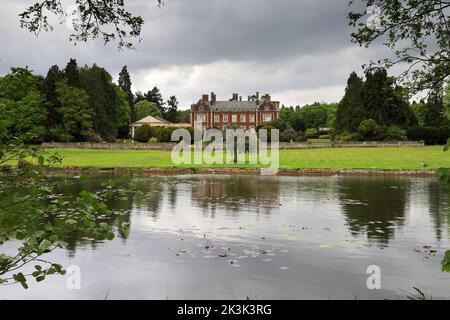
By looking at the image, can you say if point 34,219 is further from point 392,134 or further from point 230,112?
point 230,112

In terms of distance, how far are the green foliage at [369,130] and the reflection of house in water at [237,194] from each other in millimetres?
43644

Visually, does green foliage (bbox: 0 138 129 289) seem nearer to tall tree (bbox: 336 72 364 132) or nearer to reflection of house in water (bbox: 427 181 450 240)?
reflection of house in water (bbox: 427 181 450 240)

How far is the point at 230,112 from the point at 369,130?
176 feet

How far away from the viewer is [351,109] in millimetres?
80188

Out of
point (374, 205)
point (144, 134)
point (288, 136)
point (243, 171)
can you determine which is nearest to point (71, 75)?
point (144, 134)

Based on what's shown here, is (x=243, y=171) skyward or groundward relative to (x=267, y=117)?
groundward

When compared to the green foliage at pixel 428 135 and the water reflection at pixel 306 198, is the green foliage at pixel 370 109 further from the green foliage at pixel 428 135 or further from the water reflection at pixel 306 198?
the water reflection at pixel 306 198

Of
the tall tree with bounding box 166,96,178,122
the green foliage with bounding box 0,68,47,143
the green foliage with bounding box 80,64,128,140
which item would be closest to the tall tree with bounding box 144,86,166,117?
the tall tree with bounding box 166,96,178,122

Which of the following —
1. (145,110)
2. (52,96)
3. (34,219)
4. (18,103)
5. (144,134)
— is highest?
(145,110)

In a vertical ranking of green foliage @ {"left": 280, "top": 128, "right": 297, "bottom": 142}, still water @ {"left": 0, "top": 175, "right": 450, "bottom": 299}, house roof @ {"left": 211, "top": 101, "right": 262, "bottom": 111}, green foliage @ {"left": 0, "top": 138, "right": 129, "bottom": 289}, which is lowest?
still water @ {"left": 0, "top": 175, "right": 450, "bottom": 299}

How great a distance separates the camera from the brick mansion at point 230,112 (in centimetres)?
11812

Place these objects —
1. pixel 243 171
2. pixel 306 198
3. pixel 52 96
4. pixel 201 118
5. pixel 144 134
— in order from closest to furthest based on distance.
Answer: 1. pixel 306 198
2. pixel 243 171
3. pixel 52 96
4. pixel 144 134
5. pixel 201 118

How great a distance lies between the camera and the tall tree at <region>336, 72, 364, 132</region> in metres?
77.6

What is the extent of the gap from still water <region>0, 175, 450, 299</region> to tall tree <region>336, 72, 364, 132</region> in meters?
58.8
